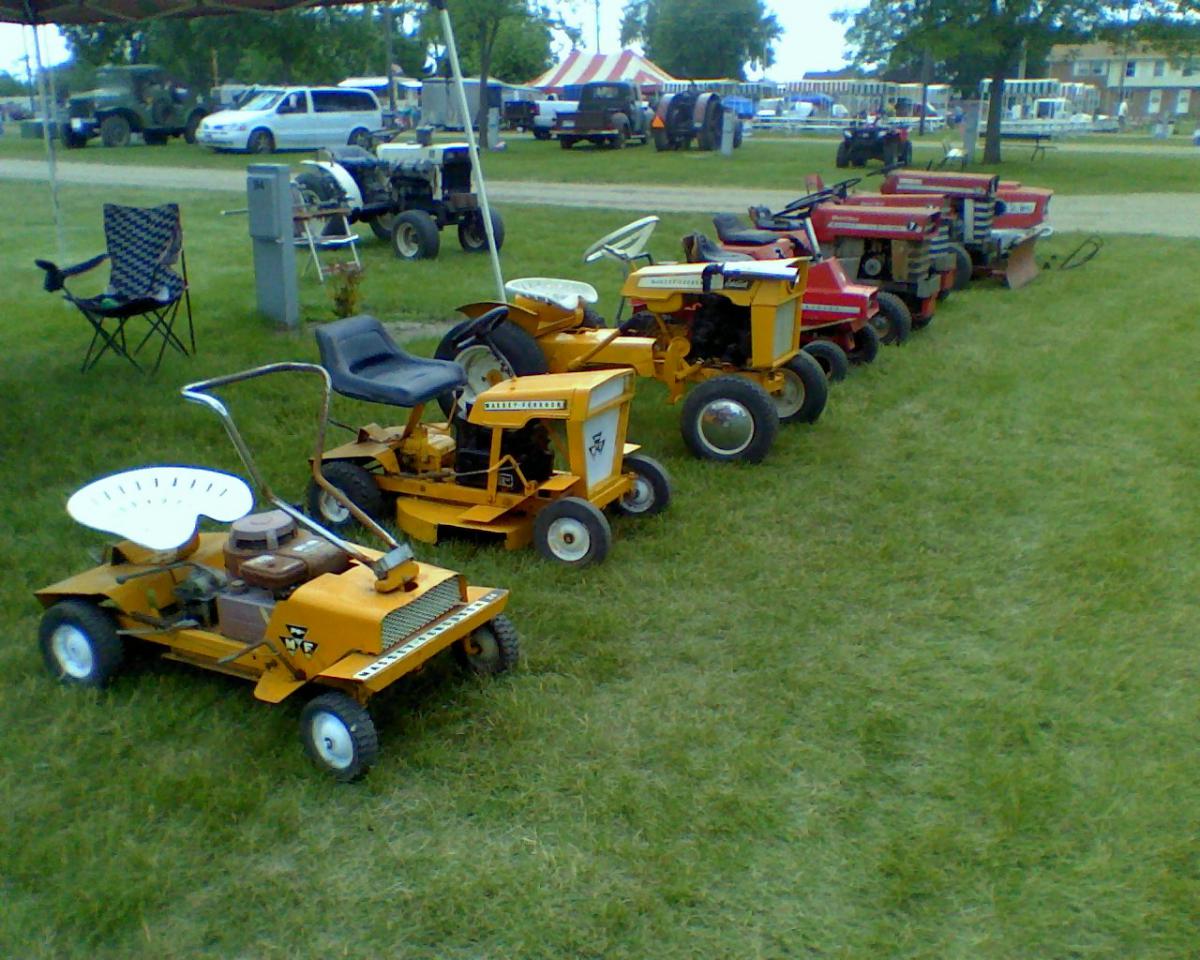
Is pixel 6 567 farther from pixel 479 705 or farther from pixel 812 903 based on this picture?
pixel 812 903

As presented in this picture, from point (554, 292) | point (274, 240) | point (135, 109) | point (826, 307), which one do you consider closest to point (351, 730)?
point (554, 292)

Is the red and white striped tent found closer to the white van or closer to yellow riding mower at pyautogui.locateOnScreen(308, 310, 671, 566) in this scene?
the white van

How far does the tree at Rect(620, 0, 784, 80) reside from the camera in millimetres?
71250

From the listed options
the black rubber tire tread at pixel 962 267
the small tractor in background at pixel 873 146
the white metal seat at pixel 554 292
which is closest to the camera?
the white metal seat at pixel 554 292

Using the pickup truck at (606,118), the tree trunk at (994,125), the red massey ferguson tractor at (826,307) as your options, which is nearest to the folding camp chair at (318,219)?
the red massey ferguson tractor at (826,307)

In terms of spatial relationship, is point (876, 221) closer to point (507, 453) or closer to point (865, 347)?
point (865, 347)

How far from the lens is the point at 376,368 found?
4762 mm

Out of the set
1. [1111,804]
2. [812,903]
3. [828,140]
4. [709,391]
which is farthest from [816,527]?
[828,140]

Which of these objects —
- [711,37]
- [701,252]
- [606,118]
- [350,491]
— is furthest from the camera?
[711,37]

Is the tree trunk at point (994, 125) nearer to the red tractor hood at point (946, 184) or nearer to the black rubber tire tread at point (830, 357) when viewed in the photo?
the red tractor hood at point (946, 184)

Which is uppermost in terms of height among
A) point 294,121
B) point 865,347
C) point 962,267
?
point 294,121

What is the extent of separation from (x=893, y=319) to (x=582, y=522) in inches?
186

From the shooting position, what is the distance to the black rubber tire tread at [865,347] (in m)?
7.82

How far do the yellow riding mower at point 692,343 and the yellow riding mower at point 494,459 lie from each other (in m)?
0.40
